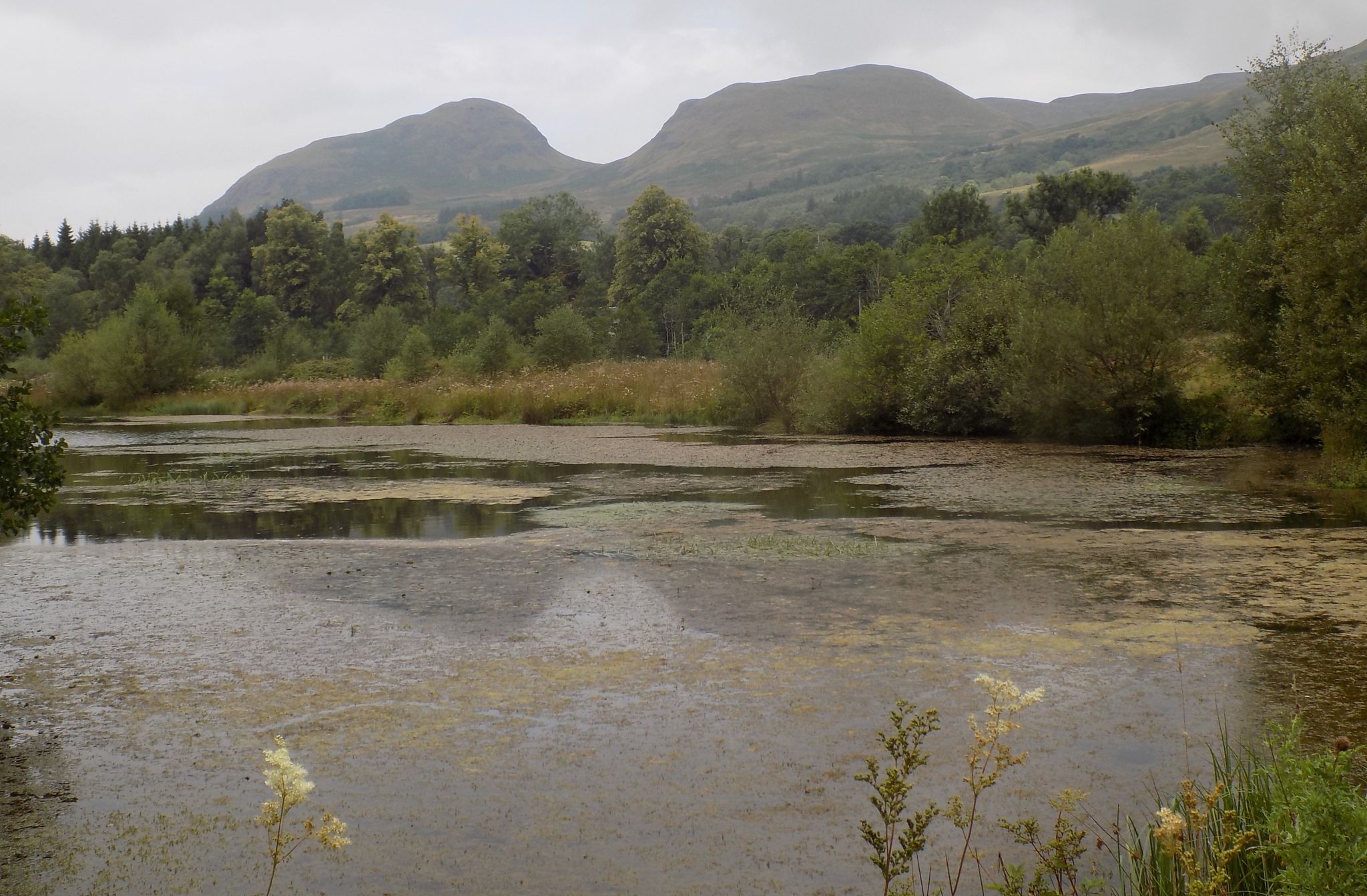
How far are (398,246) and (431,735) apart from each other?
7698 centimetres

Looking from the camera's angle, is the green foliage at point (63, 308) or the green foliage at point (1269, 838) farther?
the green foliage at point (63, 308)

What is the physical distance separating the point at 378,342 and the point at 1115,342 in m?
32.6

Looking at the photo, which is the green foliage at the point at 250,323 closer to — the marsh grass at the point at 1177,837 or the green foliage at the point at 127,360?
the green foliage at the point at 127,360

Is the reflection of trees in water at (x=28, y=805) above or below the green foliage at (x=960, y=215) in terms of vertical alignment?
below

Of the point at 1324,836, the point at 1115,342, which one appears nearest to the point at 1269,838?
the point at 1324,836

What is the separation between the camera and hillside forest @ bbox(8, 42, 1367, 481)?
16.4m

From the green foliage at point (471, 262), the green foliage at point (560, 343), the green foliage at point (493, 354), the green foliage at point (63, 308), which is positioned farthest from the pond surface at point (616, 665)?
the green foliage at point (471, 262)

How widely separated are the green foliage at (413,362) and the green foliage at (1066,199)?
35.0 meters

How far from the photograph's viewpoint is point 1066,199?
193 feet

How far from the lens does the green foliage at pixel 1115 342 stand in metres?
20.4

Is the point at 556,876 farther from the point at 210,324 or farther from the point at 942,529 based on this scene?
the point at 210,324

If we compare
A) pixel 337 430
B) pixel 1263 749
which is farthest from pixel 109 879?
pixel 337 430

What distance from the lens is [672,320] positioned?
67438 millimetres

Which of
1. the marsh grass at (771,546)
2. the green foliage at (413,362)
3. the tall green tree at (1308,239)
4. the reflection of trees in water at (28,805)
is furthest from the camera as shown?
the green foliage at (413,362)
